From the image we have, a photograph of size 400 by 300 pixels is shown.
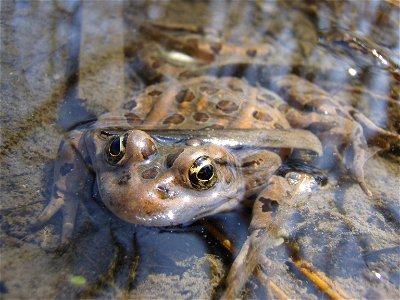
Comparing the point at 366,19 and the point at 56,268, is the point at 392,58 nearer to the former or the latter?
the point at 366,19

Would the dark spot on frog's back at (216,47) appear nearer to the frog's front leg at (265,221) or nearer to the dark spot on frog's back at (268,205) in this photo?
the frog's front leg at (265,221)

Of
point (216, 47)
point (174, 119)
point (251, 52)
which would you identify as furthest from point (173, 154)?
point (251, 52)

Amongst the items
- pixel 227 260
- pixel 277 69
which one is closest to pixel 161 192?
pixel 227 260

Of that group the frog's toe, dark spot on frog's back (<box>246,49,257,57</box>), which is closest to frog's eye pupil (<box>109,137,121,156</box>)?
the frog's toe

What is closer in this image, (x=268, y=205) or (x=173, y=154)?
(x=173, y=154)

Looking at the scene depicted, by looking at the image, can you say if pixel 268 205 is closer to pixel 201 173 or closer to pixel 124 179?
pixel 201 173

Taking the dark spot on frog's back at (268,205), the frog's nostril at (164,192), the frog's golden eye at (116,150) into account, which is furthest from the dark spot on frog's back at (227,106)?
the frog's nostril at (164,192)
